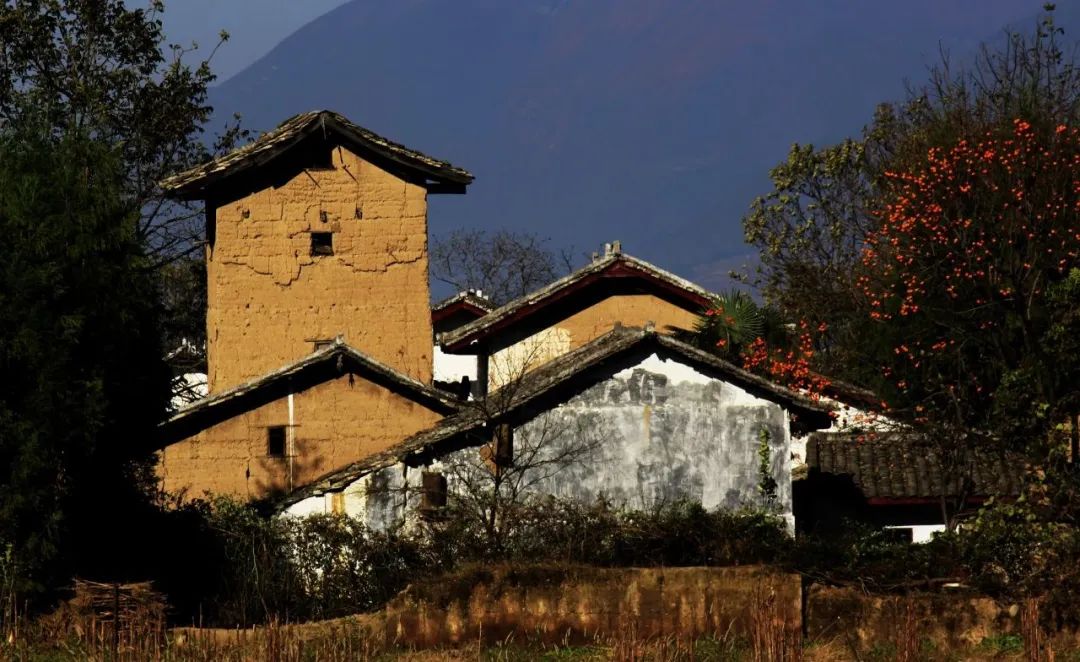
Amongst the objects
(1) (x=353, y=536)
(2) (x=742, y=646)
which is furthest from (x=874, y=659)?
(1) (x=353, y=536)

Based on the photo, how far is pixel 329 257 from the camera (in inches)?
1304

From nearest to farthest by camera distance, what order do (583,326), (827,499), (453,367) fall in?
1. (827,499)
2. (583,326)
3. (453,367)

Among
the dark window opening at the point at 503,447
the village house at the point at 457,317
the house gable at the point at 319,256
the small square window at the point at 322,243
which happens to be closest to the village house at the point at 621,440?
the dark window opening at the point at 503,447

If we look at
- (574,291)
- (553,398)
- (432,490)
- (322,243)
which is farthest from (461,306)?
(432,490)

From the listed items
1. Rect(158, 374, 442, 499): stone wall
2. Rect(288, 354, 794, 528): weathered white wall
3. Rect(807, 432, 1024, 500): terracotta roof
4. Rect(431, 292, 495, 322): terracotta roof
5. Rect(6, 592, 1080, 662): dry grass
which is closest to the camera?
Rect(6, 592, 1080, 662): dry grass

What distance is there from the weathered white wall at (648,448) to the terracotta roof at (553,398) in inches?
5.5

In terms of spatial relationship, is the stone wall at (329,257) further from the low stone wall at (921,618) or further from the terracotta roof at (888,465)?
the low stone wall at (921,618)

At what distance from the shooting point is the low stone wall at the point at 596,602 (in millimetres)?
19734

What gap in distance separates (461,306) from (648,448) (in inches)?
933

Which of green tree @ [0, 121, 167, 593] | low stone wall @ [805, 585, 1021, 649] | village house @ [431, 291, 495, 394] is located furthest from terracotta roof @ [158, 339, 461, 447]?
village house @ [431, 291, 495, 394]

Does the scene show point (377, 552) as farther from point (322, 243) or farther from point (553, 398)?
point (322, 243)

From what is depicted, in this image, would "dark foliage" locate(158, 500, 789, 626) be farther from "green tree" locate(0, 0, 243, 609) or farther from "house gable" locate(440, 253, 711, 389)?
"house gable" locate(440, 253, 711, 389)

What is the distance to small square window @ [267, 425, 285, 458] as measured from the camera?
1150 inches

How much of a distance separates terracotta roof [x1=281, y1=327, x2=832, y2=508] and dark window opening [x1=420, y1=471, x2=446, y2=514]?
0.33 metres
